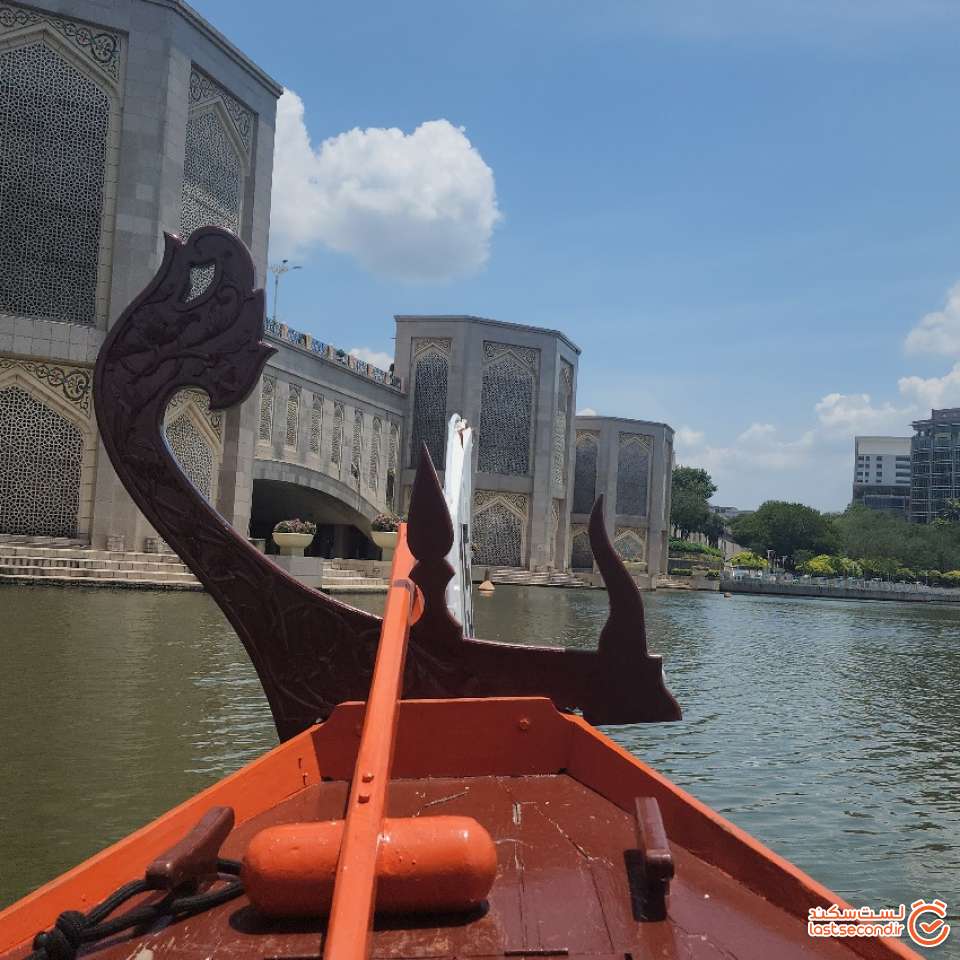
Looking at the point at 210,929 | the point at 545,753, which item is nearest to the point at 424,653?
the point at 545,753

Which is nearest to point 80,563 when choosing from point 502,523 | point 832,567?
point 502,523

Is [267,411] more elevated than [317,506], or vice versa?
[267,411]

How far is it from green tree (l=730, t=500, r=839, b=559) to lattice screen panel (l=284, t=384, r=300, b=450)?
38857 millimetres

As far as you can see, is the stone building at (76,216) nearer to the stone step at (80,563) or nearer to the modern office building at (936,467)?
the stone step at (80,563)

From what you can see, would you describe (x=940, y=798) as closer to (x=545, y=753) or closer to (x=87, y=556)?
(x=545, y=753)

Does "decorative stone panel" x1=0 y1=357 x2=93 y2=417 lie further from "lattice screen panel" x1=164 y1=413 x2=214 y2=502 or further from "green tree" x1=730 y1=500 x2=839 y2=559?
"green tree" x1=730 y1=500 x2=839 y2=559

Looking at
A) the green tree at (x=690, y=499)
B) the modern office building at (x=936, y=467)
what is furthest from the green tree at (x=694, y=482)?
the modern office building at (x=936, y=467)

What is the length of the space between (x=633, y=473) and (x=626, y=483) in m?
0.50

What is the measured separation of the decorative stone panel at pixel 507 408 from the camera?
32.5m

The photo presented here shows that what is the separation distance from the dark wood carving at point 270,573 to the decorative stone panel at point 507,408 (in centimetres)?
2888

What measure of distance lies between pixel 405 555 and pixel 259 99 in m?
17.4

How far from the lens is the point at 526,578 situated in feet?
102

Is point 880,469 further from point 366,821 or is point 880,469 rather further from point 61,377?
point 366,821

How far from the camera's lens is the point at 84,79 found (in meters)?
16.1
